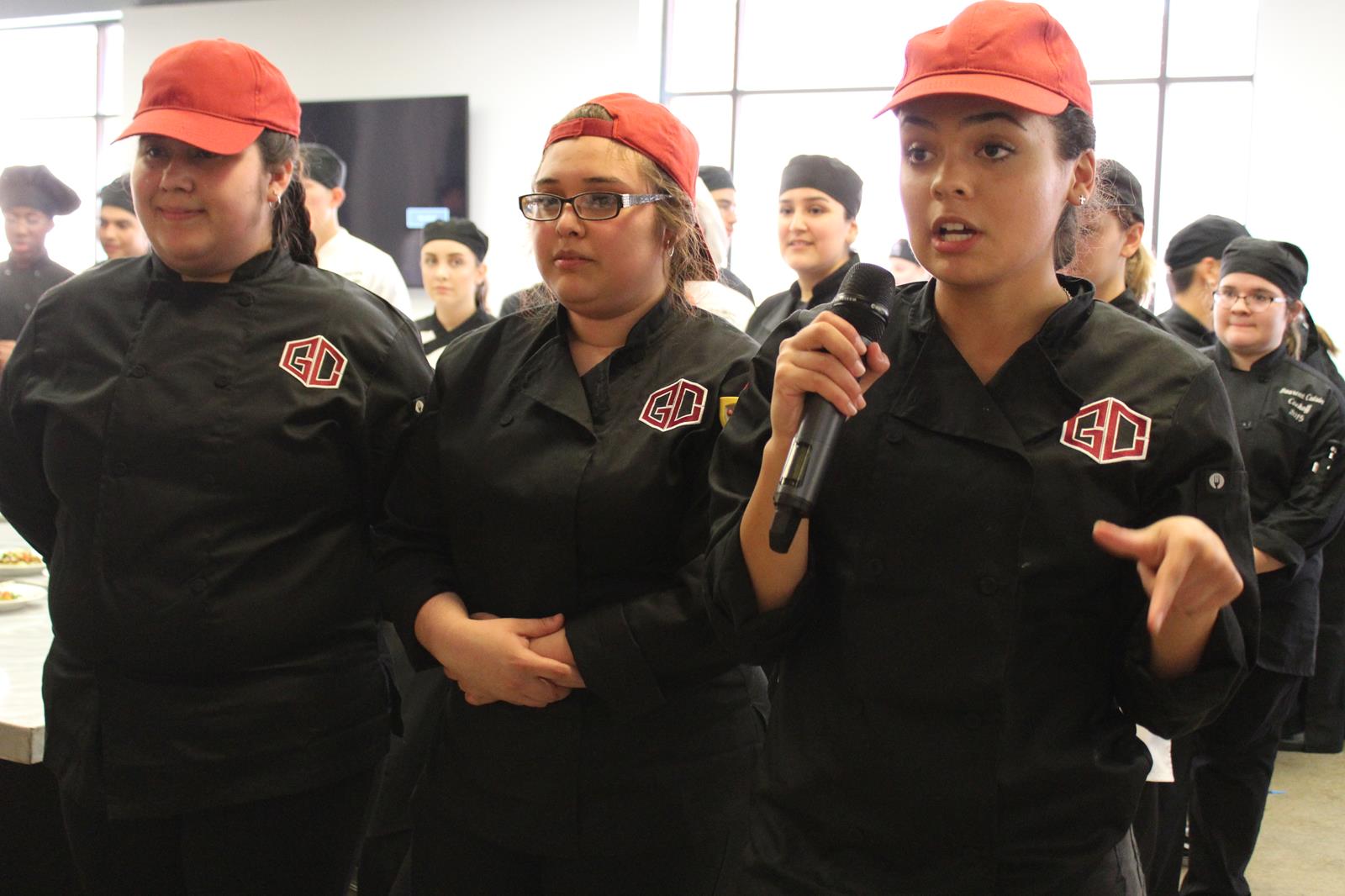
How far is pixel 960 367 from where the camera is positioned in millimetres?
1276

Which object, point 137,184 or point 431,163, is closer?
point 137,184

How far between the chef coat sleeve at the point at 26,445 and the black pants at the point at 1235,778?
290 cm

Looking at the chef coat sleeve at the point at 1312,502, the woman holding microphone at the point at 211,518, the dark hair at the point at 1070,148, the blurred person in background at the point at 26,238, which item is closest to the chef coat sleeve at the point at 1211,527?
the dark hair at the point at 1070,148

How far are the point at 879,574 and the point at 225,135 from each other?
3.79 feet

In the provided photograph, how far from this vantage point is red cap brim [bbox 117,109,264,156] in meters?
1.74

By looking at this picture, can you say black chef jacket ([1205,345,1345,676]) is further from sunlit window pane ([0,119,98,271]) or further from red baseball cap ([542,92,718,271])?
sunlit window pane ([0,119,98,271])

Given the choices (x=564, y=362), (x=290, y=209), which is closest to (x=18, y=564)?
(x=290, y=209)

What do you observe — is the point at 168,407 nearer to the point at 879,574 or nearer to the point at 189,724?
the point at 189,724

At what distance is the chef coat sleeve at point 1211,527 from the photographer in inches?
46.9

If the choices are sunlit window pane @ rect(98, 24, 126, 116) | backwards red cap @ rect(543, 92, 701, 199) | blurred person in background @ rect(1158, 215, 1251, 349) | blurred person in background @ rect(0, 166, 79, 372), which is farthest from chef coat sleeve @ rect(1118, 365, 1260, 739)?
sunlit window pane @ rect(98, 24, 126, 116)

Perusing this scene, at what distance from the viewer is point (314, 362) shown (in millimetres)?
1803

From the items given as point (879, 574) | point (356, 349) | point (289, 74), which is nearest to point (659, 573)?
point (879, 574)

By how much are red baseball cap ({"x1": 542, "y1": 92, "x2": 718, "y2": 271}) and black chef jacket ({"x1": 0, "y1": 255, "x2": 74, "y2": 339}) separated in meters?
4.14

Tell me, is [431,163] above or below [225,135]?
above
